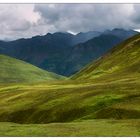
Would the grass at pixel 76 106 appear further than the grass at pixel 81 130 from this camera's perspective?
Yes

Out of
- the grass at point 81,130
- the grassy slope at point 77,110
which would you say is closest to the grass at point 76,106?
the grassy slope at point 77,110

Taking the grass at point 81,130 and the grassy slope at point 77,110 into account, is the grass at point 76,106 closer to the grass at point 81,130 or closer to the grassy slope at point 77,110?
the grassy slope at point 77,110

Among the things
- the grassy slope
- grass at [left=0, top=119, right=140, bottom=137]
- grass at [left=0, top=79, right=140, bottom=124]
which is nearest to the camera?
grass at [left=0, top=119, right=140, bottom=137]

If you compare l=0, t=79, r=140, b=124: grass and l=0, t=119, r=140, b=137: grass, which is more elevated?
l=0, t=79, r=140, b=124: grass

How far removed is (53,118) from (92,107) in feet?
26.9

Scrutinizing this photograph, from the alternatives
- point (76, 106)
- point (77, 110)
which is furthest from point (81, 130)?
point (76, 106)

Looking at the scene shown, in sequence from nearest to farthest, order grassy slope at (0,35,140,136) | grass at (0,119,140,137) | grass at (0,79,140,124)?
grass at (0,119,140,137) < grassy slope at (0,35,140,136) < grass at (0,79,140,124)

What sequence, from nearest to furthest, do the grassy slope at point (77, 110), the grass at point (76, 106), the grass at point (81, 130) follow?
the grass at point (81, 130)
the grassy slope at point (77, 110)
the grass at point (76, 106)

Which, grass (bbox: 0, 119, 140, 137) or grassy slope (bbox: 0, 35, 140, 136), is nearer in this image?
grass (bbox: 0, 119, 140, 137)

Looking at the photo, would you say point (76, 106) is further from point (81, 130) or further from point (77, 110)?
point (81, 130)

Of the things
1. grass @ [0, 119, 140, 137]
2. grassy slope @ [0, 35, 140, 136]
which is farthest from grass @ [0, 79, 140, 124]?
grass @ [0, 119, 140, 137]

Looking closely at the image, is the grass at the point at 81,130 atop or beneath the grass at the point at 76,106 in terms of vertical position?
beneath

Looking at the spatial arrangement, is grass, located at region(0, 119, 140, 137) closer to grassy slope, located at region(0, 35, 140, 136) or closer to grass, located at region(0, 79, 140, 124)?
grassy slope, located at region(0, 35, 140, 136)

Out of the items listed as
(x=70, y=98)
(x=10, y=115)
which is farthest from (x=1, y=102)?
(x=70, y=98)
